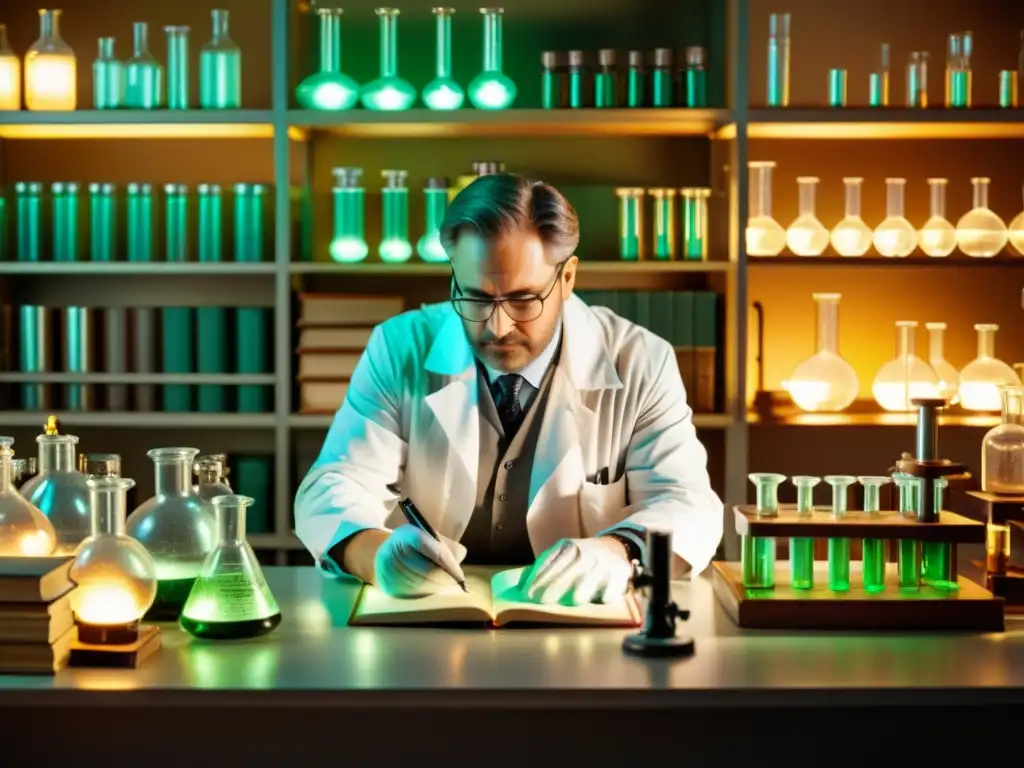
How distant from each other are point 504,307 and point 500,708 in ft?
2.70

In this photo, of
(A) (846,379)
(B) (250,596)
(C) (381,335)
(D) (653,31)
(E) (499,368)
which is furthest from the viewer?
(D) (653,31)

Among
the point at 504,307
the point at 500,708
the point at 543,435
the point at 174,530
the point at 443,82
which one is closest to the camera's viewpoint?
the point at 500,708

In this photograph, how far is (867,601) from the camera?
1.60m

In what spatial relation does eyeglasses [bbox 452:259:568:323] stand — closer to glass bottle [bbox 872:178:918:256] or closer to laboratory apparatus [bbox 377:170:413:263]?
laboratory apparatus [bbox 377:170:413:263]

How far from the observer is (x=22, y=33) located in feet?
12.2

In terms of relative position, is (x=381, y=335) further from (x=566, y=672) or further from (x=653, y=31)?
(x=653, y=31)

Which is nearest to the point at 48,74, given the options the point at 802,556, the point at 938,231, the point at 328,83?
the point at 328,83

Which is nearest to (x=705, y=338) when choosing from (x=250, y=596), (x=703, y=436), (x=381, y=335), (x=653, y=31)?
(x=703, y=436)

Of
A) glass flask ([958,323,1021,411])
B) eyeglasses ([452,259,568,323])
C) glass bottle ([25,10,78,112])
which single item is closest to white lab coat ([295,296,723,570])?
eyeglasses ([452,259,568,323])

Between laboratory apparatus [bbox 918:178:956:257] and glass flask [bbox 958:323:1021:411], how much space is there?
251 mm

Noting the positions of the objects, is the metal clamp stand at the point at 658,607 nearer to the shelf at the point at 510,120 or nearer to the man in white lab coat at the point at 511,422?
the man in white lab coat at the point at 511,422

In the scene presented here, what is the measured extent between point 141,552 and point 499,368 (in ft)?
2.74

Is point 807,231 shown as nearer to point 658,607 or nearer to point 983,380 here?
point 983,380

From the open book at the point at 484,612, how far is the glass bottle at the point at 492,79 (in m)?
1.96
